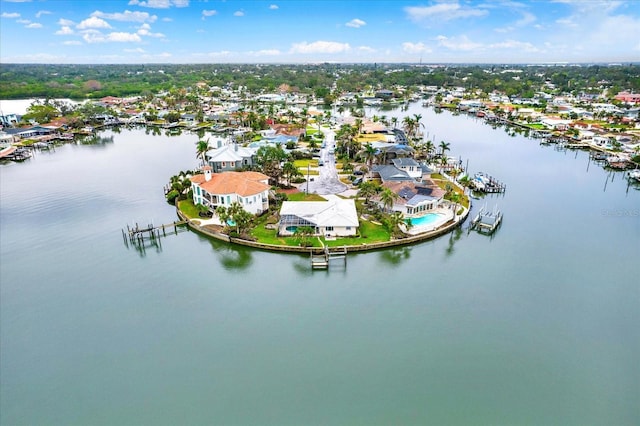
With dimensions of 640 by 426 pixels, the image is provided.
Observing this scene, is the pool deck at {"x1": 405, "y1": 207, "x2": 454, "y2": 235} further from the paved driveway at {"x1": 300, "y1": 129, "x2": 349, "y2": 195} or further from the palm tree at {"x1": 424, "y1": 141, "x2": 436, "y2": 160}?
the palm tree at {"x1": 424, "y1": 141, "x2": 436, "y2": 160}

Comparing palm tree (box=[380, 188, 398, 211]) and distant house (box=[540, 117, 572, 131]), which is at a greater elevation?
distant house (box=[540, 117, 572, 131])

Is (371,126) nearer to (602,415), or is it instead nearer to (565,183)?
(565,183)

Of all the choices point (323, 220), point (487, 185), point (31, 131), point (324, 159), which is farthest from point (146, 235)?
point (31, 131)

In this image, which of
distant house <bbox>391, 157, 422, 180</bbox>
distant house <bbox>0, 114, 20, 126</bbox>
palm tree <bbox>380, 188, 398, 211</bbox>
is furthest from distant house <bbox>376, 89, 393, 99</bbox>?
palm tree <bbox>380, 188, 398, 211</bbox>

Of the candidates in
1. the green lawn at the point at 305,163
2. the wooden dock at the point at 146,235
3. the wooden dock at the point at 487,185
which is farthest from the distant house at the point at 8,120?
the wooden dock at the point at 487,185

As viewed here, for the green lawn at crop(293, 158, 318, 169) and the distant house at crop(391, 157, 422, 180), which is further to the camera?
the green lawn at crop(293, 158, 318, 169)

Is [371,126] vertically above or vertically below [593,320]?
above

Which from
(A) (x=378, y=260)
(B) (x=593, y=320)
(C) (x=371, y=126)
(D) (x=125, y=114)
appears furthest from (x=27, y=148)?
(B) (x=593, y=320)

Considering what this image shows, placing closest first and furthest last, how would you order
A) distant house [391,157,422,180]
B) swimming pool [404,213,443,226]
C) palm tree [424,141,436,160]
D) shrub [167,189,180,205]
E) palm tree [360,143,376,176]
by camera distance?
swimming pool [404,213,443,226], shrub [167,189,180,205], distant house [391,157,422,180], palm tree [360,143,376,176], palm tree [424,141,436,160]

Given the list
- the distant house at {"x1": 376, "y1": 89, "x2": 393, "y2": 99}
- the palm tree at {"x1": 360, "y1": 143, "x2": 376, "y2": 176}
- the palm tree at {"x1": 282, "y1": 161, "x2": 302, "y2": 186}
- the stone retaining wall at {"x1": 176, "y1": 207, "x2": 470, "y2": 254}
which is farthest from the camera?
the distant house at {"x1": 376, "y1": 89, "x2": 393, "y2": 99}
